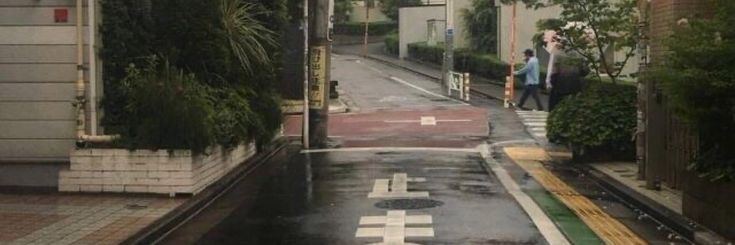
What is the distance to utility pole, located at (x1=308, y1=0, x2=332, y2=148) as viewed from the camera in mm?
18688

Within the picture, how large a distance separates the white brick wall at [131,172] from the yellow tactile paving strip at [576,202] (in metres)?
4.62

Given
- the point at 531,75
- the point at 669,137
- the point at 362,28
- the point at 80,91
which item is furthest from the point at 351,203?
the point at 362,28

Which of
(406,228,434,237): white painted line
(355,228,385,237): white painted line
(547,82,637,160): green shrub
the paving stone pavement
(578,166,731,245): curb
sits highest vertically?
(547,82,637,160): green shrub

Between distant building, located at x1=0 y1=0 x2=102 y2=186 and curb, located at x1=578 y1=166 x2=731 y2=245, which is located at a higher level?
distant building, located at x1=0 y1=0 x2=102 y2=186

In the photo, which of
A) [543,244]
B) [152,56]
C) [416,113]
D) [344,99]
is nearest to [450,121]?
[416,113]

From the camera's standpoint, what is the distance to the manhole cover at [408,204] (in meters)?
10.8

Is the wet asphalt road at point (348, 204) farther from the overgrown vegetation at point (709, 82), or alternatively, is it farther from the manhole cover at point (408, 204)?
the overgrown vegetation at point (709, 82)

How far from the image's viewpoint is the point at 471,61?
135 feet

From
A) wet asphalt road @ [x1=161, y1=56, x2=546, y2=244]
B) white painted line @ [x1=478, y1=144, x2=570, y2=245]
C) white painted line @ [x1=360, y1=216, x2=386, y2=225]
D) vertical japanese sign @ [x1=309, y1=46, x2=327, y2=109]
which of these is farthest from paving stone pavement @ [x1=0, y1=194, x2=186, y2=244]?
vertical japanese sign @ [x1=309, y1=46, x2=327, y2=109]

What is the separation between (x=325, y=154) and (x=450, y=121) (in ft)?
21.2

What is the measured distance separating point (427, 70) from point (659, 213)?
117 ft

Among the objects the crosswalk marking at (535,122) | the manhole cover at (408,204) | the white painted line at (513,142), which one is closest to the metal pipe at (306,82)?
the white painted line at (513,142)

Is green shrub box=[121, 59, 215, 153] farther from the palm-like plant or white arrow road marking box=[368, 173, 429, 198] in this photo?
white arrow road marking box=[368, 173, 429, 198]

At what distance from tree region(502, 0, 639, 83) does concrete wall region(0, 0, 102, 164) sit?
8.15m
